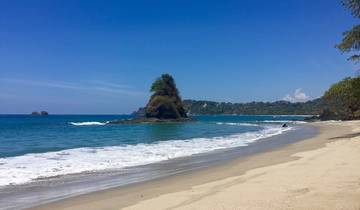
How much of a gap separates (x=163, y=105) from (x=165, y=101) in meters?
1.32

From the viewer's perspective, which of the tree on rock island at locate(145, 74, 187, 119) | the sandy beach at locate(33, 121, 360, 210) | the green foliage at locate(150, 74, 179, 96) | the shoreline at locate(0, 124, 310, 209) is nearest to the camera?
the sandy beach at locate(33, 121, 360, 210)

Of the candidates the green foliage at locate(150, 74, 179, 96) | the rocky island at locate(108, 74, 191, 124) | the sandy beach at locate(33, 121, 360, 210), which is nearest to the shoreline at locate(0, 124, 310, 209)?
the sandy beach at locate(33, 121, 360, 210)

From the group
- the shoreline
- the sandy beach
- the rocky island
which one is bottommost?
the shoreline

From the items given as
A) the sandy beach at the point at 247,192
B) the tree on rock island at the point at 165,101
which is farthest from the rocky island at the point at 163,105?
the sandy beach at the point at 247,192

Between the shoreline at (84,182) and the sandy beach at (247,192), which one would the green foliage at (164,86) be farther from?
the sandy beach at (247,192)

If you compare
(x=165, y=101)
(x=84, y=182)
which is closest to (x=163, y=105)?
(x=165, y=101)

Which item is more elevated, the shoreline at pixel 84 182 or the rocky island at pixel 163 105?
the rocky island at pixel 163 105

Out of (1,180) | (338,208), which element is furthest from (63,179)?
(338,208)

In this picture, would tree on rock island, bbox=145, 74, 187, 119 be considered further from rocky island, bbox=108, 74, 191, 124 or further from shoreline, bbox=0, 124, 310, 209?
shoreline, bbox=0, 124, 310, 209

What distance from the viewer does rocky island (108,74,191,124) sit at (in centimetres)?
10794

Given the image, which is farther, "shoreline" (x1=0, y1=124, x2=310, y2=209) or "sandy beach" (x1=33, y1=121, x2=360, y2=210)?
"shoreline" (x1=0, y1=124, x2=310, y2=209)

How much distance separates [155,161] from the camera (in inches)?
811

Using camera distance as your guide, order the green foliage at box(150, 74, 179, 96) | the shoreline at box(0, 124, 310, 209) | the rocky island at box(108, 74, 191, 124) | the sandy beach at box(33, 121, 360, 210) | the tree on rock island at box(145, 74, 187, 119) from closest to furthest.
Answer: the sandy beach at box(33, 121, 360, 210)
the shoreline at box(0, 124, 310, 209)
the rocky island at box(108, 74, 191, 124)
the tree on rock island at box(145, 74, 187, 119)
the green foliage at box(150, 74, 179, 96)

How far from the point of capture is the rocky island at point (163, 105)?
10794 cm
